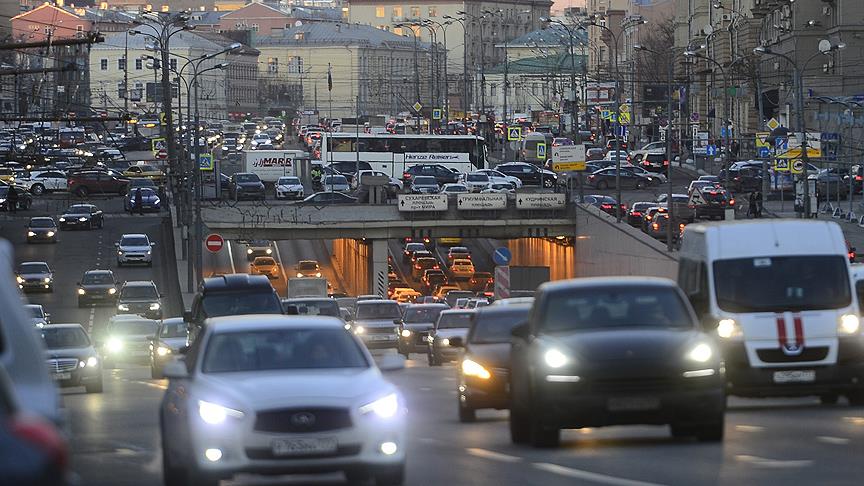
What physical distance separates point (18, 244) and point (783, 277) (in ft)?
240

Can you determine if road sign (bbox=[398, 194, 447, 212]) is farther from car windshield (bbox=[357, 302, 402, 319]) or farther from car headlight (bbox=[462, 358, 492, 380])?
car headlight (bbox=[462, 358, 492, 380])

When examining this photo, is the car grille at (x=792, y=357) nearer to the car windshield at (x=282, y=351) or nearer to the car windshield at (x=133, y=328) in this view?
the car windshield at (x=282, y=351)

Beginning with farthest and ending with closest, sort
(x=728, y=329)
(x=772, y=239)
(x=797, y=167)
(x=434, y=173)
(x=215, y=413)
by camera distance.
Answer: (x=434, y=173) < (x=797, y=167) < (x=772, y=239) < (x=728, y=329) < (x=215, y=413)

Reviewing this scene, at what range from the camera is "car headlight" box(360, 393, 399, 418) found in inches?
527

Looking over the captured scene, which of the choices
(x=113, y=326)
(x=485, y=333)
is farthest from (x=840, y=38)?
(x=485, y=333)

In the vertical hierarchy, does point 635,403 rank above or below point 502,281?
above


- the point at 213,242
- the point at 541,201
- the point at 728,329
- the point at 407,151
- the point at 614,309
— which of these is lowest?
the point at 213,242

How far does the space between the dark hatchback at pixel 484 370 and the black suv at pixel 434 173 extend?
298 feet

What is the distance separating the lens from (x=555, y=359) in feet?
54.1

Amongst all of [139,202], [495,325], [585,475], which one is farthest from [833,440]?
[139,202]

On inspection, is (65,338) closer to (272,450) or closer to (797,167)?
(272,450)

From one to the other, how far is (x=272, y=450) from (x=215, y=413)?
515mm

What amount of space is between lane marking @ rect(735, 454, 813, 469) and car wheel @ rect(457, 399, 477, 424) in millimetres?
6588

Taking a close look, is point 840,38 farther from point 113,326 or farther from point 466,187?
point 113,326
